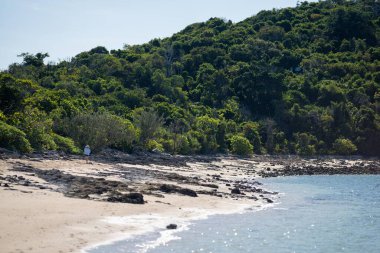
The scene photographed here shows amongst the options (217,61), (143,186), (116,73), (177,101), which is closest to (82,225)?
(143,186)

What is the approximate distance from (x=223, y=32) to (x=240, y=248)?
132930 mm

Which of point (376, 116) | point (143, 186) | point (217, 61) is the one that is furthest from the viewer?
point (217, 61)

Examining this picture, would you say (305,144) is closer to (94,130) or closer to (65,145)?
(94,130)

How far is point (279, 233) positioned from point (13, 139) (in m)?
24.7

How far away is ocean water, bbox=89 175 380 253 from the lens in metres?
16.5

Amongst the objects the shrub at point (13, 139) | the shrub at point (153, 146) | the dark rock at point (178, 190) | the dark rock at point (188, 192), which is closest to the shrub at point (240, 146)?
the shrub at point (153, 146)

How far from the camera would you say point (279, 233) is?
2020 cm

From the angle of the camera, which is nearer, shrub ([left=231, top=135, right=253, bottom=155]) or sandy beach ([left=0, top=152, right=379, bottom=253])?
sandy beach ([left=0, top=152, right=379, bottom=253])

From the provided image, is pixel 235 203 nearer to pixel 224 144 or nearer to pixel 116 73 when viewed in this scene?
pixel 224 144

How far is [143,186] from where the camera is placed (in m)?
28.7

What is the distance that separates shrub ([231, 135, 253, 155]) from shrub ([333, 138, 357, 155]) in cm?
1792

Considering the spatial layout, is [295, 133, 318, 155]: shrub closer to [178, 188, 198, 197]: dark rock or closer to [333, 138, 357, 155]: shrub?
[333, 138, 357, 155]: shrub

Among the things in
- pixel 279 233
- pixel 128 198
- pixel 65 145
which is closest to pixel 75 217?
pixel 128 198

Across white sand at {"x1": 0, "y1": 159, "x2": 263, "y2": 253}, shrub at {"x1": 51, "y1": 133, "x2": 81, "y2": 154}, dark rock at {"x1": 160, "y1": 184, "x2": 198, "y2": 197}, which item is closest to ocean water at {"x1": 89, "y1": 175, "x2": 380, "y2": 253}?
white sand at {"x1": 0, "y1": 159, "x2": 263, "y2": 253}
